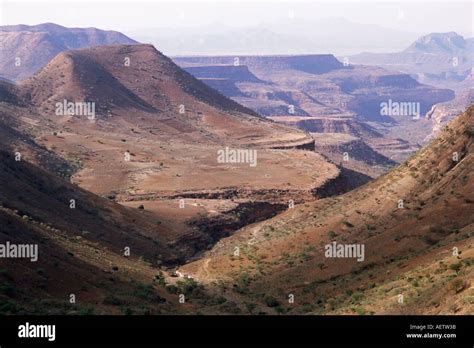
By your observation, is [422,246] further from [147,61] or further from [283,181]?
[147,61]

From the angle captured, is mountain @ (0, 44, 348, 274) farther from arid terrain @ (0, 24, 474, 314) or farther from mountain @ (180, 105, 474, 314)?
mountain @ (180, 105, 474, 314)

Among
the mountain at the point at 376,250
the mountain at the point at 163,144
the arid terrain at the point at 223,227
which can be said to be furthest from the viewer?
the mountain at the point at 163,144

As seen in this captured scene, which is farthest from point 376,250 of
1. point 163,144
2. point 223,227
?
point 163,144

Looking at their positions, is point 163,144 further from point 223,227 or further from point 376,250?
point 376,250

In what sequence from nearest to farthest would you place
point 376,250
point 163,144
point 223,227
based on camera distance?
point 376,250
point 223,227
point 163,144

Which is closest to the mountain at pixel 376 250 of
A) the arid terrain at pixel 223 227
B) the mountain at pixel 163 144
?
the arid terrain at pixel 223 227

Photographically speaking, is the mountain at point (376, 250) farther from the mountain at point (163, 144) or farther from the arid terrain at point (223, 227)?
the mountain at point (163, 144)

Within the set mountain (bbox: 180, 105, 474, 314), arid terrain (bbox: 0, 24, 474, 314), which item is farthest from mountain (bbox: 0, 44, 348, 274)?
mountain (bbox: 180, 105, 474, 314)

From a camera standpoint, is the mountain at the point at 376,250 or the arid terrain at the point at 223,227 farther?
the arid terrain at the point at 223,227
